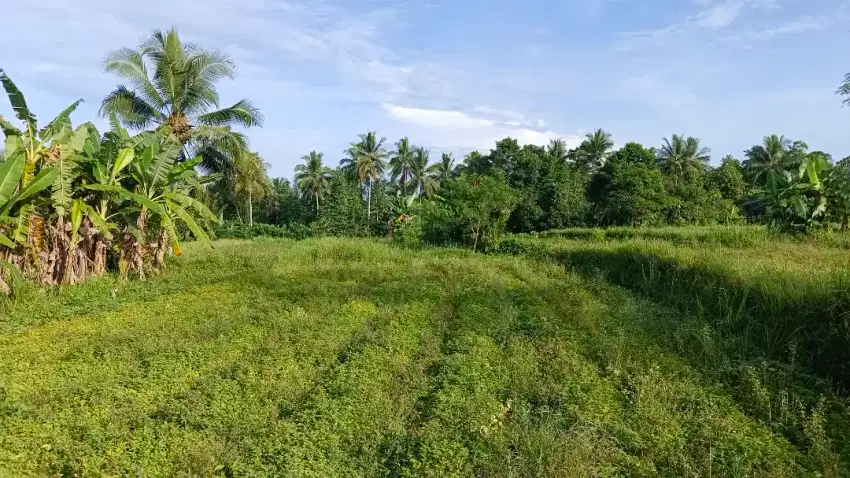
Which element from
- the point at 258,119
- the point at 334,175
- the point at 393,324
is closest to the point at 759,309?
the point at 393,324

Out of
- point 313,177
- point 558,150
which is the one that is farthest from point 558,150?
point 313,177

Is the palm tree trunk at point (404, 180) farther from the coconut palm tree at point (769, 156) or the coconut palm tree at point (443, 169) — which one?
the coconut palm tree at point (769, 156)

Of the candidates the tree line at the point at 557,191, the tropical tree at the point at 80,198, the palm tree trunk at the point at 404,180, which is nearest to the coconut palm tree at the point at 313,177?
the tree line at the point at 557,191

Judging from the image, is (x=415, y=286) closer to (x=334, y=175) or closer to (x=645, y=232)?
(x=645, y=232)

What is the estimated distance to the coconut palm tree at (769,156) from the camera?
1469 inches

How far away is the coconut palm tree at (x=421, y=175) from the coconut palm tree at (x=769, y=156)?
2405 cm

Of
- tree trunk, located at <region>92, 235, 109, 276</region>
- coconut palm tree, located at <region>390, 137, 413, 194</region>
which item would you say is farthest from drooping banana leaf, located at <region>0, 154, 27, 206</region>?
coconut palm tree, located at <region>390, 137, 413, 194</region>

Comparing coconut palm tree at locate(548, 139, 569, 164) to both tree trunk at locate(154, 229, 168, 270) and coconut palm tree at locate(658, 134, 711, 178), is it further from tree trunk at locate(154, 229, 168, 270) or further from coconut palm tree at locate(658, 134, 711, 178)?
tree trunk at locate(154, 229, 168, 270)

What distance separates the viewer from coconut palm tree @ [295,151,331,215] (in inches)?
1800

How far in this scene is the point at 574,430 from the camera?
429 cm

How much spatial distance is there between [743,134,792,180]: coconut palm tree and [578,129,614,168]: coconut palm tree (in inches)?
410

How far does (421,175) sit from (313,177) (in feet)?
32.7

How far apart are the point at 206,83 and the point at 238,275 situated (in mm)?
9363

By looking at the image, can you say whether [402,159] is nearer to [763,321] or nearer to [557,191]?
[557,191]
